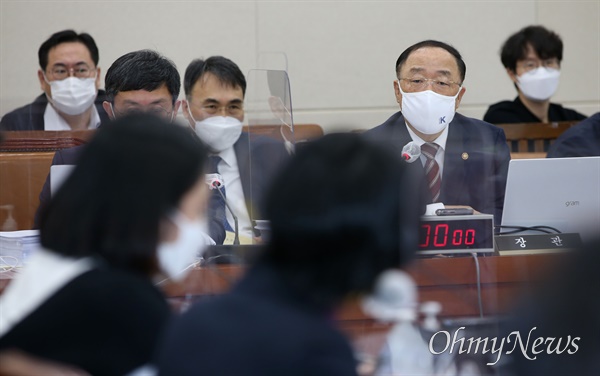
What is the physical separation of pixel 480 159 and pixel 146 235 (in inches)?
83.0

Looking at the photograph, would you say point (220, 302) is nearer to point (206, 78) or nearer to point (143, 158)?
point (143, 158)

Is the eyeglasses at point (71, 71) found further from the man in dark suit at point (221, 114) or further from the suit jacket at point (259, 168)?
the suit jacket at point (259, 168)

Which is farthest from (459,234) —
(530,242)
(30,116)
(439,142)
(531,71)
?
(531,71)

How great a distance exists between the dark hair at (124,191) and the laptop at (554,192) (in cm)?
179

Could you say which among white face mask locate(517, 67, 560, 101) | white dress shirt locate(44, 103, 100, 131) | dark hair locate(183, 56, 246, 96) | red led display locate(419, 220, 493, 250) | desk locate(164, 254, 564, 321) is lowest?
desk locate(164, 254, 564, 321)

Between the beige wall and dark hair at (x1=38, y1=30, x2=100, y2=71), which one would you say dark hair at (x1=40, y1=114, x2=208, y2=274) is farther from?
the beige wall

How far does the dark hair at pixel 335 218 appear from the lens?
56.8 inches

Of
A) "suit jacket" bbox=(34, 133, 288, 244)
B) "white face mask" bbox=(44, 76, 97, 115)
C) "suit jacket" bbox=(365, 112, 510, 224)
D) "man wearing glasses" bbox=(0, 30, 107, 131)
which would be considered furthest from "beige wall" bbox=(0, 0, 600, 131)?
"suit jacket" bbox=(34, 133, 288, 244)

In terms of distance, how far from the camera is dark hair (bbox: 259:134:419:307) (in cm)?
144

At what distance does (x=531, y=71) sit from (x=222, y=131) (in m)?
2.05

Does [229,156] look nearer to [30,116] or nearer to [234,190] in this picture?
[234,190]

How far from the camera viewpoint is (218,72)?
4.33 m

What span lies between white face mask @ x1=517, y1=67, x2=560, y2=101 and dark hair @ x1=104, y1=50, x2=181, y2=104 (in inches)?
87.7

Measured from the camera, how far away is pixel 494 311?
2.44 metres
